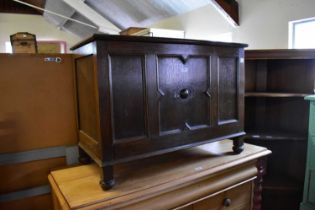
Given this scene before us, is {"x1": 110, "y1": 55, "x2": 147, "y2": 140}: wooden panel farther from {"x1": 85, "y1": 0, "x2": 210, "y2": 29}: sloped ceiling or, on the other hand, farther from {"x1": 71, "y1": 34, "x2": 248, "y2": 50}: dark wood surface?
{"x1": 85, "y1": 0, "x2": 210, "y2": 29}: sloped ceiling

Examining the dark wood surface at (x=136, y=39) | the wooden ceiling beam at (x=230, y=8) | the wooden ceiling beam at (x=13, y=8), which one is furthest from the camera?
the wooden ceiling beam at (x=13, y=8)

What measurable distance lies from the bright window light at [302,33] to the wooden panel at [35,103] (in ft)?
6.08

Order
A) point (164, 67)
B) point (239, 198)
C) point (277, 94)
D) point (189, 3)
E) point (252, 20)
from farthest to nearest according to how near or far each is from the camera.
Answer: point (189, 3), point (252, 20), point (277, 94), point (239, 198), point (164, 67)

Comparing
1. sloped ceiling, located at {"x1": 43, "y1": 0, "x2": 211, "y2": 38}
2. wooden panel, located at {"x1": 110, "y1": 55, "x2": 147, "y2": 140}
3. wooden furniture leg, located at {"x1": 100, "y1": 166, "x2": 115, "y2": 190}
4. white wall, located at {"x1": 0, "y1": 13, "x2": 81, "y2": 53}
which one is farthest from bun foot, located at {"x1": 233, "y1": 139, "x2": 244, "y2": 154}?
white wall, located at {"x1": 0, "y1": 13, "x2": 81, "y2": 53}

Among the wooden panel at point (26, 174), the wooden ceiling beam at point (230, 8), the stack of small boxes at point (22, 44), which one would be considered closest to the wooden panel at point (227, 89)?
the wooden panel at point (26, 174)

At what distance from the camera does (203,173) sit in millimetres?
990

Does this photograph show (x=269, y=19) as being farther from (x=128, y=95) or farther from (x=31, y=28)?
(x=31, y=28)

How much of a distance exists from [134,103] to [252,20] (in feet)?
6.37

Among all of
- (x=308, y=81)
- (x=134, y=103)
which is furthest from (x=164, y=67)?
(x=308, y=81)

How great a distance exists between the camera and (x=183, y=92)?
3.24 feet

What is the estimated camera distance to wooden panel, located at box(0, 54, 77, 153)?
1.04 meters

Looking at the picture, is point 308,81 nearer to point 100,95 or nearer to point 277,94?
point 277,94

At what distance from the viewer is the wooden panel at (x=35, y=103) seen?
104 centimetres

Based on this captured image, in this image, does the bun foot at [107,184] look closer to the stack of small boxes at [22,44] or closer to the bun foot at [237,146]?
the bun foot at [237,146]
